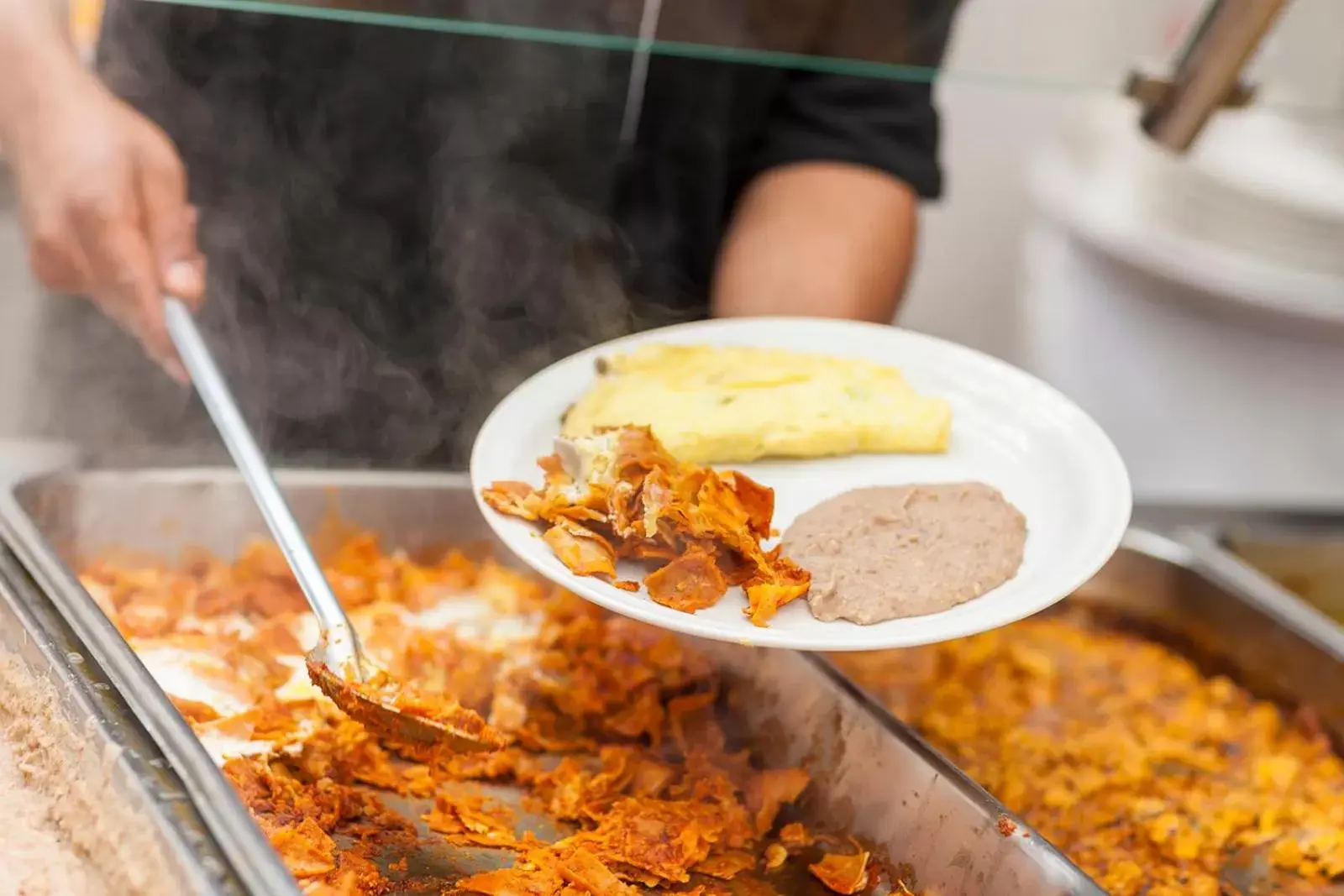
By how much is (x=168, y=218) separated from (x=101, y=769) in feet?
1.87

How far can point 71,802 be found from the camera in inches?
34.4

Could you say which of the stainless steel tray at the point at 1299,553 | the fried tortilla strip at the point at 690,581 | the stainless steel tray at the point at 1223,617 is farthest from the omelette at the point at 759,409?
the stainless steel tray at the point at 1299,553

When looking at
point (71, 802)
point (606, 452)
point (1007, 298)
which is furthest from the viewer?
point (1007, 298)

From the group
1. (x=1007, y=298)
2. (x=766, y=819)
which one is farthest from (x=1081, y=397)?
(x=766, y=819)

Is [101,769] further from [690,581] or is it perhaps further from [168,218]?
[168,218]

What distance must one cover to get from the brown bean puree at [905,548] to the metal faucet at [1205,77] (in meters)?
0.46

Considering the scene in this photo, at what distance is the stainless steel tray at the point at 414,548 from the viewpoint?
2.97 ft

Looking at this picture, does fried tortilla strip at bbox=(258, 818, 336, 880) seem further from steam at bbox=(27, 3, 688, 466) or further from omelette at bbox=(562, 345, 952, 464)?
steam at bbox=(27, 3, 688, 466)

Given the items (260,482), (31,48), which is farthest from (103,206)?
(260,482)

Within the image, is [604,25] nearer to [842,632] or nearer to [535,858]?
[842,632]

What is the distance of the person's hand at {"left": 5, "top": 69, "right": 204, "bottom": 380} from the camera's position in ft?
3.62

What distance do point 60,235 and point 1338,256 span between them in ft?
6.02

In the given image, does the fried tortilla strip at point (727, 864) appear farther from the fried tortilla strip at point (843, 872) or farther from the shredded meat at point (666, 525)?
the shredded meat at point (666, 525)

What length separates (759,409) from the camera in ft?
3.55
